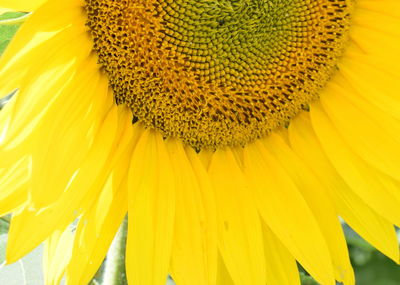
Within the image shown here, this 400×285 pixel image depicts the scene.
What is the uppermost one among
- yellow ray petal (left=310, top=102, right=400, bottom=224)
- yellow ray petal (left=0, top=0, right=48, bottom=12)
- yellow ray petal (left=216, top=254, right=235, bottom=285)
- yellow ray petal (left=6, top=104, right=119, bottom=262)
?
yellow ray petal (left=0, top=0, right=48, bottom=12)

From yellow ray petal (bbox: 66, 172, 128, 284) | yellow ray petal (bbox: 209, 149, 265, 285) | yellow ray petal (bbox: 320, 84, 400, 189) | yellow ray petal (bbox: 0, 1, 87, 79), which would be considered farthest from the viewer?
yellow ray petal (bbox: 320, 84, 400, 189)

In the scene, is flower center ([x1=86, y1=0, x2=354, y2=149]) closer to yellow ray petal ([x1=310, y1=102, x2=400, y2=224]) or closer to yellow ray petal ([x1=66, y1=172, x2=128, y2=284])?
yellow ray petal ([x1=310, y1=102, x2=400, y2=224])

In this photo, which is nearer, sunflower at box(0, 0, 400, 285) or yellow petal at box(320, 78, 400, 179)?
sunflower at box(0, 0, 400, 285)

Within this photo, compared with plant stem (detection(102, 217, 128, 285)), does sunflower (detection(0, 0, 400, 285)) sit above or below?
above

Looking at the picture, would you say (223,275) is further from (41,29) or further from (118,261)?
(41,29)

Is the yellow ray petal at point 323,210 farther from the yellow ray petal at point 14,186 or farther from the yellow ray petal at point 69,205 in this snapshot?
the yellow ray petal at point 14,186

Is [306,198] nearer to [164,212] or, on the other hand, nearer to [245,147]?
[245,147]

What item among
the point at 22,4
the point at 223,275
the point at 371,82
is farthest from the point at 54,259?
the point at 371,82

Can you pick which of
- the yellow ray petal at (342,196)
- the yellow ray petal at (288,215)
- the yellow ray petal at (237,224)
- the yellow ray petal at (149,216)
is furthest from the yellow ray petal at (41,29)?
the yellow ray petal at (342,196)

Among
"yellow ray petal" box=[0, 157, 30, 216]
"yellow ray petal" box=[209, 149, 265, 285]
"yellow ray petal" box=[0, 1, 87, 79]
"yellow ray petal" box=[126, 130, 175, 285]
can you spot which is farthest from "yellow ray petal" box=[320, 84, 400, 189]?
"yellow ray petal" box=[0, 157, 30, 216]
